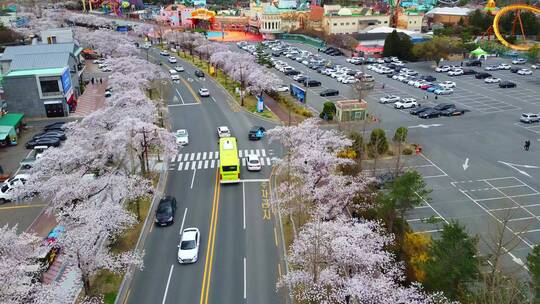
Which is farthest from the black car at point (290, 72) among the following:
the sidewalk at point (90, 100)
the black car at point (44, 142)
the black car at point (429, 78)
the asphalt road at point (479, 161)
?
the black car at point (44, 142)

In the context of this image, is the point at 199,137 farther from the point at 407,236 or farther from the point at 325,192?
the point at 407,236

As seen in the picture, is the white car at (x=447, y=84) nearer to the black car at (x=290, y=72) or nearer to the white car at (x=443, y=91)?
the white car at (x=443, y=91)

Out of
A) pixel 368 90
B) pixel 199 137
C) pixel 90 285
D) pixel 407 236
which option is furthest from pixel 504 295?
pixel 368 90

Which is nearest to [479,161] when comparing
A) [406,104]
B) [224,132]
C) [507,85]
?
[406,104]

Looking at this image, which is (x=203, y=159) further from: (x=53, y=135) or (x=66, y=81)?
(x=66, y=81)

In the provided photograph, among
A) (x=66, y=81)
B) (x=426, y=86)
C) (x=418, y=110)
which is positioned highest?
(x=66, y=81)

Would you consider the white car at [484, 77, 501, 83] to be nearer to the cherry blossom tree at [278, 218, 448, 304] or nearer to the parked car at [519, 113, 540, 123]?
the parked car at [519, 113, 540, 123]

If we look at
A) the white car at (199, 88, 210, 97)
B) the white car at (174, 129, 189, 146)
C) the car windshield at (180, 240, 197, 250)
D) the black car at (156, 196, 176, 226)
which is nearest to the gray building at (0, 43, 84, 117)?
the white car at (199, 88, 210, 97)
